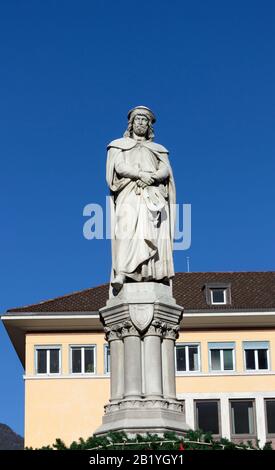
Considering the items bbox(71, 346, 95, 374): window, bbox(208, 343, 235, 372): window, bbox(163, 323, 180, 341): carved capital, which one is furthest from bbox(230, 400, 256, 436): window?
bbox(163, 323, 180, 341): carved capital

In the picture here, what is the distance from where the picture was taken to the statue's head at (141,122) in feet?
54.4

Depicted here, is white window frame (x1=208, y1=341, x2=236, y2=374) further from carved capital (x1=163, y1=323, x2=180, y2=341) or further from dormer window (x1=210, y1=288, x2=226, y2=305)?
carved capital (x1=163, y1=323, x2=180, y2=341)

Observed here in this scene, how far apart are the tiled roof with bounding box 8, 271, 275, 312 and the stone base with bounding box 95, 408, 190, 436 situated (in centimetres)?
3834

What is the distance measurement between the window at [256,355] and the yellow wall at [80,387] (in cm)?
26

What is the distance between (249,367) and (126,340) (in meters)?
40.2

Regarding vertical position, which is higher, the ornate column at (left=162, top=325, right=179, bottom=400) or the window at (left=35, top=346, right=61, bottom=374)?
the window at (left=35, top=346, right=61, bottom=374)

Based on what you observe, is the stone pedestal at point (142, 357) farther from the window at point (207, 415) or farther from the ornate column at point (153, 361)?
the window at point (207, 415)

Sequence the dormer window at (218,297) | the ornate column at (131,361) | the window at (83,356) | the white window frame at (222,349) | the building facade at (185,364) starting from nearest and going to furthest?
the ornate column at (131,361)
the building facade at (185,364)
the window at (83,356)
the white window frame at (222,349)
the dormer window at (218,297)

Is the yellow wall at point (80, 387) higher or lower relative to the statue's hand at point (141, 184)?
higher

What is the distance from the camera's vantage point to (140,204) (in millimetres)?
16016

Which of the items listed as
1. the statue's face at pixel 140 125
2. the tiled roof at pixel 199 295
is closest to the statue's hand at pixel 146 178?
the statue's face at pixel 140 125

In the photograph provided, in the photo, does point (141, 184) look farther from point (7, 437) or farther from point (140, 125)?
point (7, 437)

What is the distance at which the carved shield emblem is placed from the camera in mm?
15203
